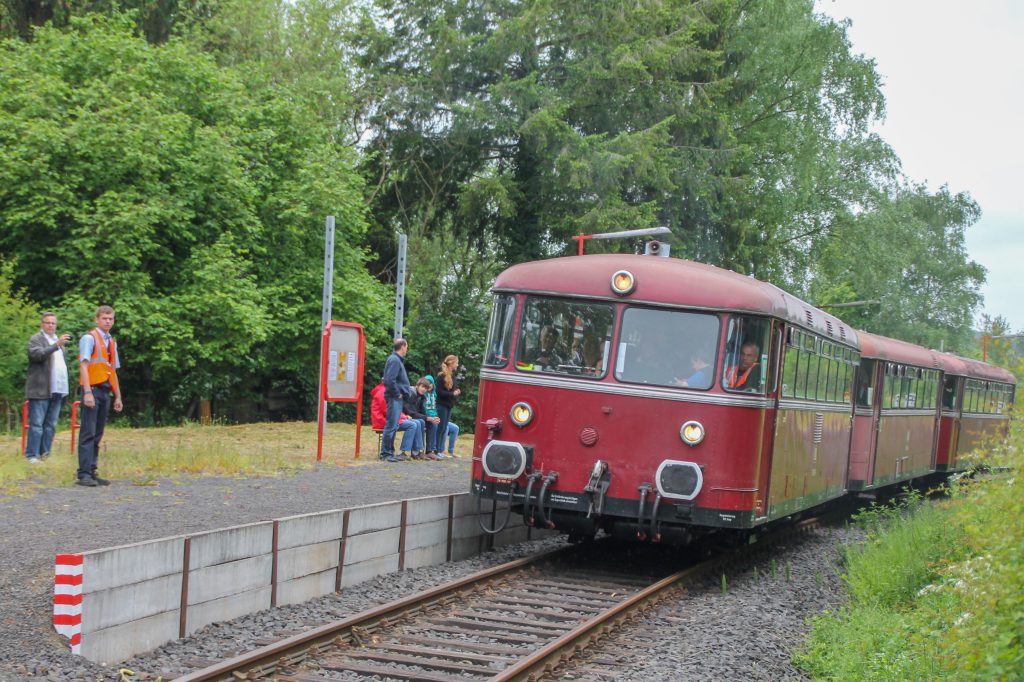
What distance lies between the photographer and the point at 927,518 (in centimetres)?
1407

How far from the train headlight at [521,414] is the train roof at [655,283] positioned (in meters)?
1.14

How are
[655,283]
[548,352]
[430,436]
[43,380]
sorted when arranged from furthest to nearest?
1. [430,436]
2. [43,380]
3. [548,352]
4. [655,283]

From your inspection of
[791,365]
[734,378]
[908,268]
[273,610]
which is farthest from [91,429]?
[908,268]

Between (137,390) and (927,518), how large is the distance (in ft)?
70.5

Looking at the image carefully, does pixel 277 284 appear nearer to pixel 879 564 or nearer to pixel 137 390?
pixel 137 390

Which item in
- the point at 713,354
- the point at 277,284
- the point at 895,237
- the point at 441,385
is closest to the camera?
the point at 713,354

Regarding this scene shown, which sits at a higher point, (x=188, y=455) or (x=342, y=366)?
(x=342, y=366)

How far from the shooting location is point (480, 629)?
352 inches

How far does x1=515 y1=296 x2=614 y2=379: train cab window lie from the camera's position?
1162 centimetres

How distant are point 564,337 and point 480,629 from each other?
12.0 feet

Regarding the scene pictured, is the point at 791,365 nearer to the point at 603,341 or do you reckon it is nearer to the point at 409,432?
the point at 603,341

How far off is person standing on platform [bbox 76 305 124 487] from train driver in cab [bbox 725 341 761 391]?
245 inches

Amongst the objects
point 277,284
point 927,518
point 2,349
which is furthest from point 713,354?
point 277,284

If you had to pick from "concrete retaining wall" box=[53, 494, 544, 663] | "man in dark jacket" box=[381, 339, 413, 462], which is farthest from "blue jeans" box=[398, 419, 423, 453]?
"concrete retaining wall" box=[53, 494, 544, 663]
